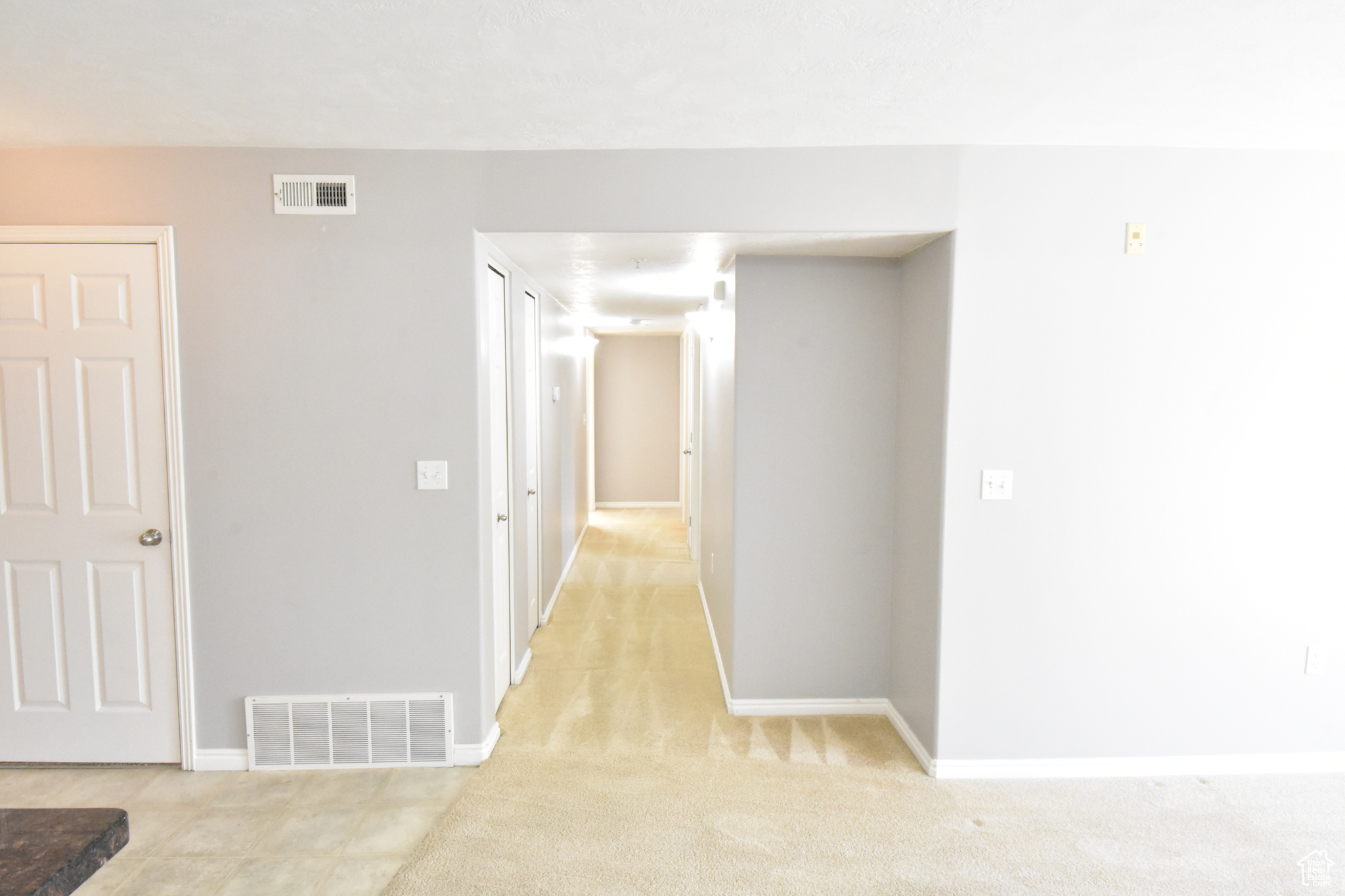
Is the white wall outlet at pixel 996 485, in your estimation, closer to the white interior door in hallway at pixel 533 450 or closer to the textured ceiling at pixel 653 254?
the textured ceiling at pixel 653 254

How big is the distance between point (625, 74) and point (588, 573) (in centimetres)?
415

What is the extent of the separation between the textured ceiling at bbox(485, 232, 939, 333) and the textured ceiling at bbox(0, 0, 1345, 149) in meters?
0.35

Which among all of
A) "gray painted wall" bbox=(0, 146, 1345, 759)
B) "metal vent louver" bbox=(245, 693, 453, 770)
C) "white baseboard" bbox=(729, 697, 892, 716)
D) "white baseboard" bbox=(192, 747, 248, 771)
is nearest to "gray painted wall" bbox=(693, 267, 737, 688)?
"white baseboard" bbox=(729, 697, 892, 716)

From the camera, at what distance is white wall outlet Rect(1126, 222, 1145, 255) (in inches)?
103

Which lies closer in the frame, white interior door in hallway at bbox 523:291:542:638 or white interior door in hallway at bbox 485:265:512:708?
white interior door in hallway at bbox 485:265:512:708

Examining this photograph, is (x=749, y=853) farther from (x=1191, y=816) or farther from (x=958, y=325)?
(x=958, y=325)

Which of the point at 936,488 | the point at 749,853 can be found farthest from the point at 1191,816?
the point at 749,853

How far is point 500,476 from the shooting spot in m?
3.35

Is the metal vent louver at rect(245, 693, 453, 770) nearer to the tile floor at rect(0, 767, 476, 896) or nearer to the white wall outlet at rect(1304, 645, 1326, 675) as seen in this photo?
the tile floor at rect(0, 767, 476, 896)

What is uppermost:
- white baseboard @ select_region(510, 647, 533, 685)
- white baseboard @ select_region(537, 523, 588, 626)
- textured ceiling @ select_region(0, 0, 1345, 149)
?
textured ceiling @ select_region(0, 0, 1345, 149)

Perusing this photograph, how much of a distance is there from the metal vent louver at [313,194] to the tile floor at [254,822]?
7.05ft

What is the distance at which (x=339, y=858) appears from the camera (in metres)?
2.25

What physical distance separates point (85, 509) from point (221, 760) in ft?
3.60

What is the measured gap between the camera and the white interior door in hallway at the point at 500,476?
308 cm
